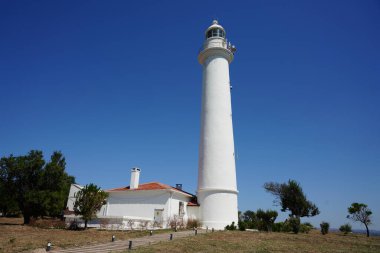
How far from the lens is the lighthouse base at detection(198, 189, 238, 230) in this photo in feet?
71.3

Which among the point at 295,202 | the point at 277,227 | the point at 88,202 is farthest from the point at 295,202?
the point at 88,202

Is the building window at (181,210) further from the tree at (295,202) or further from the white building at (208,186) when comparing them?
the tree at (295,202)

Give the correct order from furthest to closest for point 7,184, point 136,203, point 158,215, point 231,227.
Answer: point 7,184 < point 136,203 < point 158,215 < point 231,227

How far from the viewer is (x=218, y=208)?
71.8 feet

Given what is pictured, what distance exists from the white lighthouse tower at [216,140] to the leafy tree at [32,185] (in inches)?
574

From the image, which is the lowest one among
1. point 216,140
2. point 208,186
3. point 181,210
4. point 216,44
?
point 181,210

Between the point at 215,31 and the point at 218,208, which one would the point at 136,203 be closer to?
the point at 218,208

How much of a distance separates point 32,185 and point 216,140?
18.7 m

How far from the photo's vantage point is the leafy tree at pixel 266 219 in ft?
76.1

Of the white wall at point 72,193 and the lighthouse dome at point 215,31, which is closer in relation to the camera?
the lighthouse dome at point 215,31

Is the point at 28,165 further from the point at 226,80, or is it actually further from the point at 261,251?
the point at 261,251

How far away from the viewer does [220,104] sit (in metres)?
24.5

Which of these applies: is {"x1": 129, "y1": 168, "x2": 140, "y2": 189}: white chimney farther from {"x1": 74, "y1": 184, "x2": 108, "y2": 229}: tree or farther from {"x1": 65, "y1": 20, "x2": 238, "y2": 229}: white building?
{"x1": 74, "y1": 184, "x2": 108, "y2": 229}: tree

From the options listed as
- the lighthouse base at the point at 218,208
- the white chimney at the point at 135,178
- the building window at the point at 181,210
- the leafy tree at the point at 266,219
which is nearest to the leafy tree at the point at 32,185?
the white chimney at the point at 135,178
